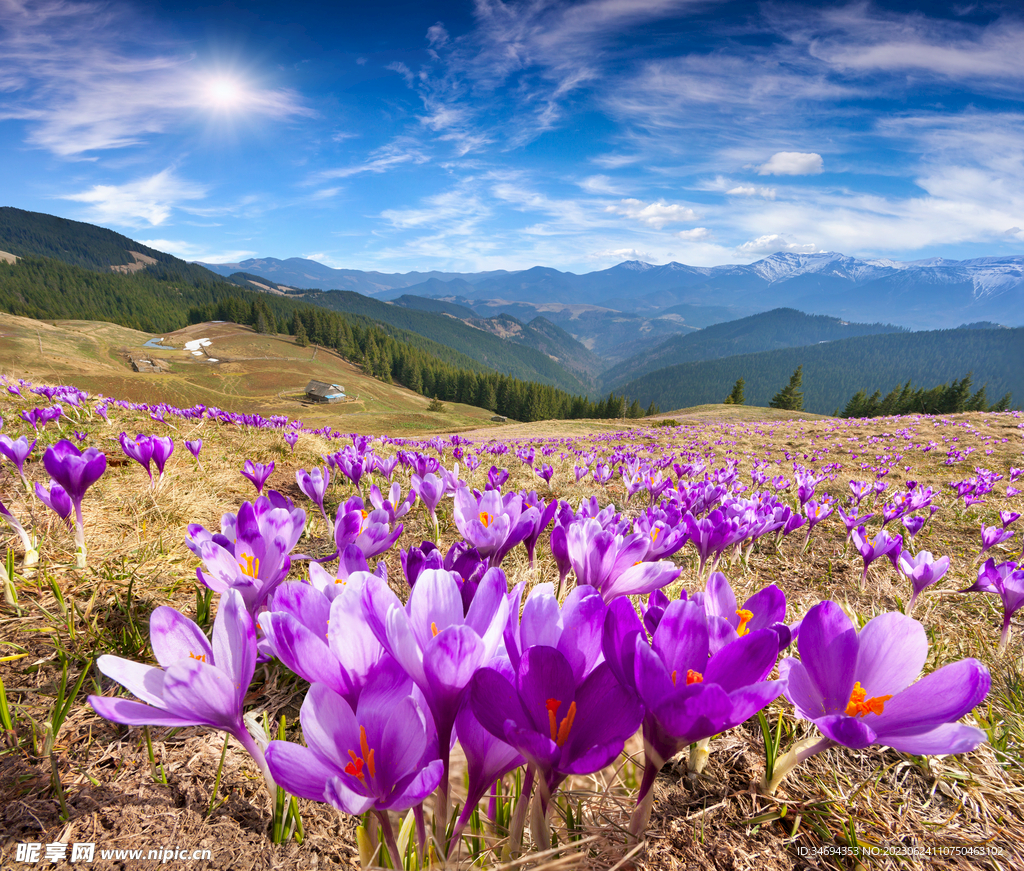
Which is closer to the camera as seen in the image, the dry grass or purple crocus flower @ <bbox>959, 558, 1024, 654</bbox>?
the dry grass

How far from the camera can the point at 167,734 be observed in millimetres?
1560

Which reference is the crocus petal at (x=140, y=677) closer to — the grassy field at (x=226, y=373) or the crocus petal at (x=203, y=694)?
the crocus petal at (x=203, y=694)

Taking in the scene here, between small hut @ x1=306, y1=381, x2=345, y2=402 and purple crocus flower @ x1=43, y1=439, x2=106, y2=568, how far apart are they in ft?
239

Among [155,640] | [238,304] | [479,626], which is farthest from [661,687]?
[238,304]

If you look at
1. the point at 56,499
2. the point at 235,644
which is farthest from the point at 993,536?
the point at 56,499

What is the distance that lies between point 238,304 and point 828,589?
15222cm

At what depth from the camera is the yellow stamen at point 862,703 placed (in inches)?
43.1

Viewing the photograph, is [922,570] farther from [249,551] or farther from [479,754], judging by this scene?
[249,551]

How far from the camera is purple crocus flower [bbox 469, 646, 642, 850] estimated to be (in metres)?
0.87

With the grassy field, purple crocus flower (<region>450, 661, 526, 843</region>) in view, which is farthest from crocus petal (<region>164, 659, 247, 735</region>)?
the grassy field

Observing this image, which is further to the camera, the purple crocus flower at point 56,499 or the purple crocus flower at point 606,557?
the purple crocus flower at point 56,499

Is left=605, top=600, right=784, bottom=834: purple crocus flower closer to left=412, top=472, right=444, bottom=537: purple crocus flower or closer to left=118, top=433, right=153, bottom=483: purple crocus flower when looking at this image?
left=412, top=472, right=444, bottom=537: purple crocus flower

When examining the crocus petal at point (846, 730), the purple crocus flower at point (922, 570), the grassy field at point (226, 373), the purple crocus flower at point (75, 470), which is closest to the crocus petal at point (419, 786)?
the crocus petal at point (846, 730)

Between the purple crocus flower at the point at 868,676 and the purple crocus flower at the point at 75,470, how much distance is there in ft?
10.2
